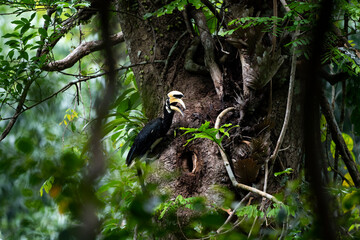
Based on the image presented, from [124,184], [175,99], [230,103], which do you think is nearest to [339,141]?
[230,103]

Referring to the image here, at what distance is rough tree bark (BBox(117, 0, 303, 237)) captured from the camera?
6.49 feet

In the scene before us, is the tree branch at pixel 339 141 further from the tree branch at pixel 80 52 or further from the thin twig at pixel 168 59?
the tree branch at pixel 80 52

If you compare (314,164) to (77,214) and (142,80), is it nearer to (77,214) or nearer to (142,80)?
(77,214)

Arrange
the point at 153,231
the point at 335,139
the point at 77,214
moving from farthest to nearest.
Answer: the point at 335,139, the point at 153,231, the point at 77,214

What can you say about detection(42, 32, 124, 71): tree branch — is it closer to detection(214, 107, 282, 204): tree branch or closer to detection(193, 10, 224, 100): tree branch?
detection(193, 10, 224, 100): tree branch

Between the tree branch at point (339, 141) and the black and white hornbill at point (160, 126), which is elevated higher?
the black and white hornbill at point (160, 126)

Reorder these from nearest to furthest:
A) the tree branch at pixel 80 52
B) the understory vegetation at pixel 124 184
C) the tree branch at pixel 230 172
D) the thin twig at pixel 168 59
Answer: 1. the understory vegetation at pixel 124 184
2. the tree branch at pixel 230 172
3. the thin twig at pixel 168 59
4. the tree branch at pixel 80 52

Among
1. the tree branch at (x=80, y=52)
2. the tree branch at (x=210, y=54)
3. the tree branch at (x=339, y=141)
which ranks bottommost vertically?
the tree branch at (x=339, y=141)

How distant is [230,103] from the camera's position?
84.0 inches

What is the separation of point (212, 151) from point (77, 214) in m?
1.37

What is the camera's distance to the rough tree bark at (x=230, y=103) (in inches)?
77.9

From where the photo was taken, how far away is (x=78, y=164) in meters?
0.81

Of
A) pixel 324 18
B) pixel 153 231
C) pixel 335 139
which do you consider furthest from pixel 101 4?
pixel 335 139

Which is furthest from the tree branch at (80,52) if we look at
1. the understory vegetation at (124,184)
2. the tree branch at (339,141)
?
the tree branch at (339,141)
